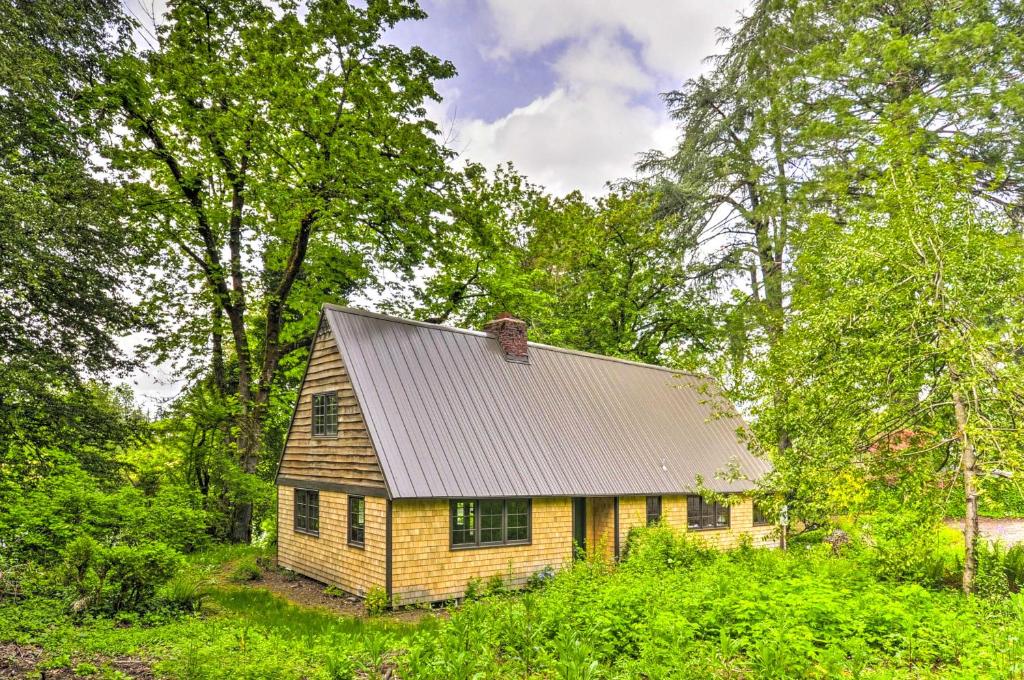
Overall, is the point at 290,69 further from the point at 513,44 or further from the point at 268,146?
the point at 513,44

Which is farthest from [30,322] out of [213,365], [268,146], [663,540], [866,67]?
[866,67]

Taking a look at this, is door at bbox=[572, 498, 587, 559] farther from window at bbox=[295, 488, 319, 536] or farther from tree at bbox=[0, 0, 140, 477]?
tree at bbox=[0, 0, 140, 477]

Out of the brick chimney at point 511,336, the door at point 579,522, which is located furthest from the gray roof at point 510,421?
the door at point 579,522

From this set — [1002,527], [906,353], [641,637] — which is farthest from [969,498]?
[1002,527]

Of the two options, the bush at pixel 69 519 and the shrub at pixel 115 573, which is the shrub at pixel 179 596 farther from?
the bush at pixel 69 519

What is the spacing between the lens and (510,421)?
14.3m

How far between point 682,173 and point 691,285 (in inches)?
177

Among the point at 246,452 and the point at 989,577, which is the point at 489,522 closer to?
the point at 989,577

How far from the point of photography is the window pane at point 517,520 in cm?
1278

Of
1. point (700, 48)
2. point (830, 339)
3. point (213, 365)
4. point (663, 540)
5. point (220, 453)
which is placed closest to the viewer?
point (830, 339)

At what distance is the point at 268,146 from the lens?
16094mm

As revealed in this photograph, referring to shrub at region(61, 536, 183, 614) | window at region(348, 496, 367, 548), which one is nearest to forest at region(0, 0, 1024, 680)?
shrub at region(61, 536, 183, 614)

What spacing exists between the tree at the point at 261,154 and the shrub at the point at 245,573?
9.70ft

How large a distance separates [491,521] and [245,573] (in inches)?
251
